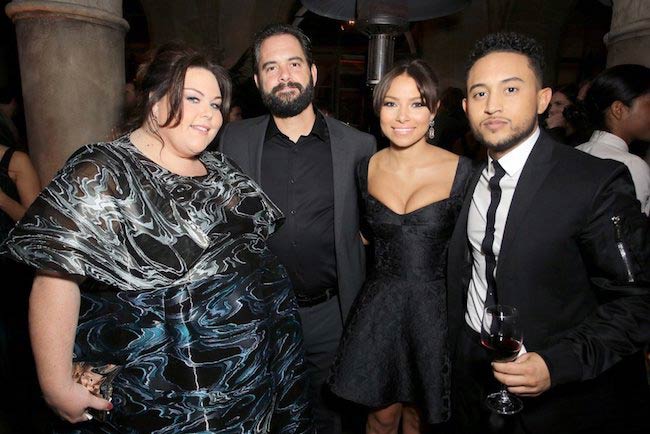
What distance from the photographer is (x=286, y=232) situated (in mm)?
2309

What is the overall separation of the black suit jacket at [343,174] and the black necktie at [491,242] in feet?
2.71

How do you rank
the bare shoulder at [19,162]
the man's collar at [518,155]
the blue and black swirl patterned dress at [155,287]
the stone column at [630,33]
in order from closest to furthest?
Answer: the blue and black swirl patterned dress at [155,287], the man's collar at [518,155], the bare shoulder at [19,162], the stone column at [630,33]

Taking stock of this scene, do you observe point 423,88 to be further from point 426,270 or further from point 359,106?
point 359,106

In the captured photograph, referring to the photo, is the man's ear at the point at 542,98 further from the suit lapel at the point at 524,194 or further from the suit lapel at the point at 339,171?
the suit lapel at the point at 339,171

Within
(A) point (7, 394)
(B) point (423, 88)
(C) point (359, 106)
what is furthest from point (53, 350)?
(C) point (359, 106)

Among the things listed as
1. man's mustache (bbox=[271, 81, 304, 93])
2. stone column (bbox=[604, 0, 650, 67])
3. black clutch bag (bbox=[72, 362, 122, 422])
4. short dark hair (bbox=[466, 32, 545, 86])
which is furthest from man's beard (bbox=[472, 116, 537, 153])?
stone column (bbox=[604, 0, 650, 67])

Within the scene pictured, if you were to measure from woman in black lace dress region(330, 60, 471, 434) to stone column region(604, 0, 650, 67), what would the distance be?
5.51ft

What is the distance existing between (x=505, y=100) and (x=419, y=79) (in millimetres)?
572

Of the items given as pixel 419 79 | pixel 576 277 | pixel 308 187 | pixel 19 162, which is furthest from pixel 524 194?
pixel 19 162

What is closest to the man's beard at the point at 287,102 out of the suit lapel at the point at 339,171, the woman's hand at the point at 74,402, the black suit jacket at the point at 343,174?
the black suit jacket at the point at 343,174

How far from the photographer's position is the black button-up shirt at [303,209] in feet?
7.55

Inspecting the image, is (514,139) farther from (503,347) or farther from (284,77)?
(284,77)

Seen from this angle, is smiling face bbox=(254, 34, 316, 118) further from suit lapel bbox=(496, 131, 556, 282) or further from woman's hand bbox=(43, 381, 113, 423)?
woman's hand bbox=(43, 381, 113, 423)

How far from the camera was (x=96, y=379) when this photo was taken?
1.42 meters
